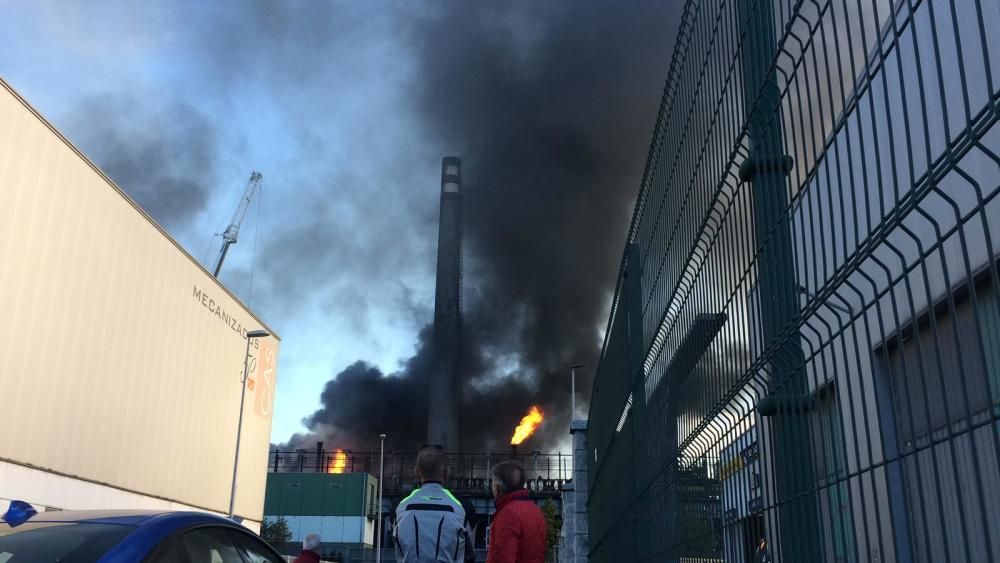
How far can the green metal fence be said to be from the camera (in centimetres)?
185

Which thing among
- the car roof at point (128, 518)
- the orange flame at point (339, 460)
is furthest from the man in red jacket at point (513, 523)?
the orange flame at point (339, 460)

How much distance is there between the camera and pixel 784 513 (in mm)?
2641

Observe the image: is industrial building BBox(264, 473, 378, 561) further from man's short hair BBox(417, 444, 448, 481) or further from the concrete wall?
man's short hair BBox(417, 444, 448, 481)

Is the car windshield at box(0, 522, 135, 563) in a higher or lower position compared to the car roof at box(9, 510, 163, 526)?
lower

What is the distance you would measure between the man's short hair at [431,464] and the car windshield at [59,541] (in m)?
1.94

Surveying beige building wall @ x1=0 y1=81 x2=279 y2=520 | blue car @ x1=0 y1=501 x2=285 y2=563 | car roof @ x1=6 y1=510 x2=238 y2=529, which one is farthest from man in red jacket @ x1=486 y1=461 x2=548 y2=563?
→ beige building wall @ x1=0 y1=81 x2=279 y2=520

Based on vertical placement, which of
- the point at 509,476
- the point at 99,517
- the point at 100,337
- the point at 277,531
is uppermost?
the point at 100,337

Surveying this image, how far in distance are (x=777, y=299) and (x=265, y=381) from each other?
144 feet

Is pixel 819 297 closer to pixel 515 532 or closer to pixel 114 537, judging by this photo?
pixel 114 537

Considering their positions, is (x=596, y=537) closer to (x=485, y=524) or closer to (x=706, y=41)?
(x=706, y=41)

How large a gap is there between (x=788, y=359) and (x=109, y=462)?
2725 cm

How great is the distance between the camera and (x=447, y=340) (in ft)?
236

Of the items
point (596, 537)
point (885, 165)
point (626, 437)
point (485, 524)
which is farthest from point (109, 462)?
point (485, 524)

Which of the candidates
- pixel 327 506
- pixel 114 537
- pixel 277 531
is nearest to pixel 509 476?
pixel 114 537
